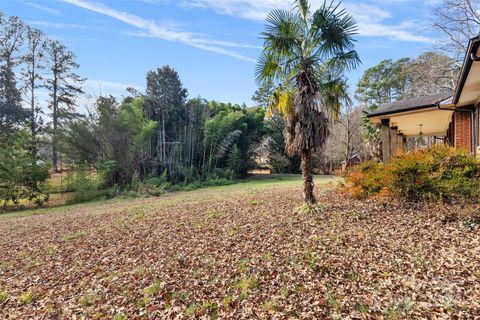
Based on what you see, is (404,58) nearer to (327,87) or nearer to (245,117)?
(245,117)

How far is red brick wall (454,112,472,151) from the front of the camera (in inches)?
336

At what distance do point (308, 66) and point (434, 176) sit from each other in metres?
3.34

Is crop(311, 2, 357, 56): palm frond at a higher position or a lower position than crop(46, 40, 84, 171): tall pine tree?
lower

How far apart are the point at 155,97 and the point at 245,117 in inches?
262

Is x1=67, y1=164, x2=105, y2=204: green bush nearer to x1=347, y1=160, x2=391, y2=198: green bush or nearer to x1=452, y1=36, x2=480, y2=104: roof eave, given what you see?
x1=347, y1=160, x2=391, y2=198: green bush

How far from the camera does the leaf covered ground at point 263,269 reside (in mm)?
2600

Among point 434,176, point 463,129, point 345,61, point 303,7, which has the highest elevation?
point 303,7

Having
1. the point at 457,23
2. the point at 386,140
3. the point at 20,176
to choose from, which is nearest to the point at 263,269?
the point at 386,140

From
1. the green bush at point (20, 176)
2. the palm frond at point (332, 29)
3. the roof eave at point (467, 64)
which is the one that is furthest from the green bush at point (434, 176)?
the green bush at point (20, 176)

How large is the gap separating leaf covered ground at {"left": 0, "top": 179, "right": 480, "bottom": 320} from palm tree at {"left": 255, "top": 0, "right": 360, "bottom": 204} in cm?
168

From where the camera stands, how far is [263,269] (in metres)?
3.38

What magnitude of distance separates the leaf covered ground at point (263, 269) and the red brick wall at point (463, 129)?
4.88 meters

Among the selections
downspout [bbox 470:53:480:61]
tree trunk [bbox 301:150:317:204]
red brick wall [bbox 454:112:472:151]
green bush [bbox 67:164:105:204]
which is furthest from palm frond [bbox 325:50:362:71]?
green bush [bbox 67:164:105:204]

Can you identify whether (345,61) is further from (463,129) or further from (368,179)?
(463,129)
